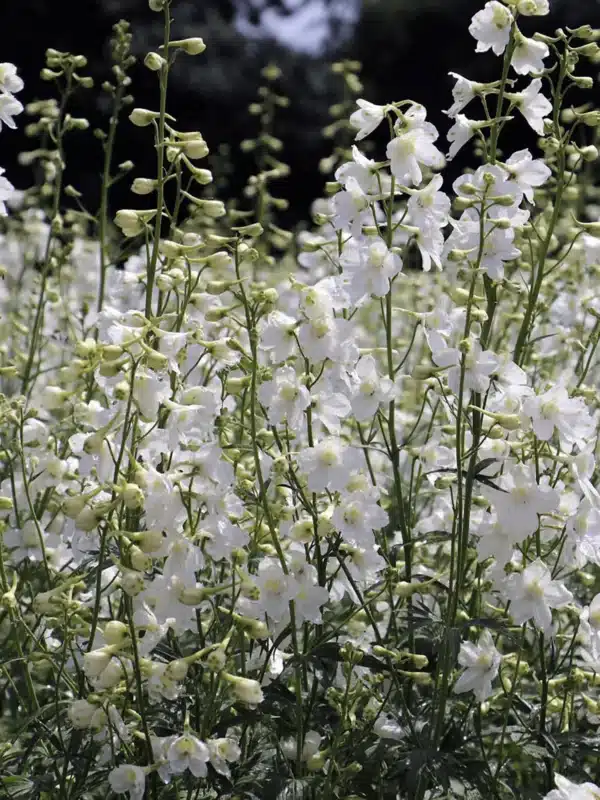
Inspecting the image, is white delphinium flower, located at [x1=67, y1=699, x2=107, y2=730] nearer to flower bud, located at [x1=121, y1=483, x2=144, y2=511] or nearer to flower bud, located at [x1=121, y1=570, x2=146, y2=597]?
flower bud, located at [x1=121, y1=570, x2=146, y2=597]

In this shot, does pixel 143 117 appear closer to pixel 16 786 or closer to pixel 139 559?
pixel 139 559

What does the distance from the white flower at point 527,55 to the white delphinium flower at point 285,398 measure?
795 mm

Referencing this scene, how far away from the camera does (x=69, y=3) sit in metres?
19.3

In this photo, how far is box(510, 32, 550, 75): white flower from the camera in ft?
7.37

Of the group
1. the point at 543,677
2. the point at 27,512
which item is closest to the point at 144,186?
the point at 543,677

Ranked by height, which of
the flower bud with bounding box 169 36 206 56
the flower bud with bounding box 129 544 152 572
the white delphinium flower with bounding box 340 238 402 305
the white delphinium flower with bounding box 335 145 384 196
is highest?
the flower bud with bounding box 169 36 206 56

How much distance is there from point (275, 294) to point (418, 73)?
2029 centimetres

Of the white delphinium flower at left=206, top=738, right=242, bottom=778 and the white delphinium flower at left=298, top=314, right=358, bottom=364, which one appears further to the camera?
the white delphinium flower at left=298, top=314, right=358, bottom=364

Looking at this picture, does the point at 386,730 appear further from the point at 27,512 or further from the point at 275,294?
the point at 27,512

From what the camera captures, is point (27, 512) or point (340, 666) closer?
point (340, 666)

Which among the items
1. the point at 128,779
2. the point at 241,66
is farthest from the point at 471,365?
the point at 241,66

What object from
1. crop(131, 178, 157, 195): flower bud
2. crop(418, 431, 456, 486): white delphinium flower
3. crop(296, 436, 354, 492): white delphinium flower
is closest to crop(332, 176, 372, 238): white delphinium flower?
crop(131, 178, 157, 195): flower bud

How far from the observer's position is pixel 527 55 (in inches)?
89.3

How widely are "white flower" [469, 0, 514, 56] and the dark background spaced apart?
13873 mm
